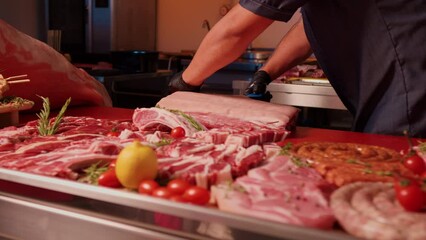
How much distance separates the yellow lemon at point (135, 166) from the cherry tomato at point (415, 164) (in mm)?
713

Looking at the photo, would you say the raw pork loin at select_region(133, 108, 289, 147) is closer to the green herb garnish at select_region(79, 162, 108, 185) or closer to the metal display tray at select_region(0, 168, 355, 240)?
the green herb garnish at select_region(79, 162, 108, 185)

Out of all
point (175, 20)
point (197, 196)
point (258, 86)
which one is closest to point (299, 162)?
point (197, 196)

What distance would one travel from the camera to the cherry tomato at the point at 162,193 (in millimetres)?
1264

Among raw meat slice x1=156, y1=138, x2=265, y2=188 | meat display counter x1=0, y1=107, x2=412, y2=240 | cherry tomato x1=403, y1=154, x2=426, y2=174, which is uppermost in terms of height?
cherry tomato x1=403, y1=154, x2=426, y2=174

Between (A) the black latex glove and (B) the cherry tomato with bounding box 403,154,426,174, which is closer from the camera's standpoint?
(B) the cherry tomato with bounding box 403,154,426,174

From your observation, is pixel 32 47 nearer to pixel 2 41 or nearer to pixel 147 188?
pixel 2 41

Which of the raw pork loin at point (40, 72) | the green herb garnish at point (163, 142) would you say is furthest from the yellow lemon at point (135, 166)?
the raw pork loin at point (40, 72)

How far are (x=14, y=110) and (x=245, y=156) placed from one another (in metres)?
1.14

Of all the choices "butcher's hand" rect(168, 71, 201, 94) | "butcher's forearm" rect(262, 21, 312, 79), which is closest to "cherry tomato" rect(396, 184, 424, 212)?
"butcher's hand" rect(168, 71, 201, 94)

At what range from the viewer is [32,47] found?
8.91 ft

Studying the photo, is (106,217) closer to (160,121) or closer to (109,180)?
(109,180)

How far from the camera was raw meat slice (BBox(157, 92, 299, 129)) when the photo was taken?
84.7 inches

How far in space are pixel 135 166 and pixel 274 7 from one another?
1161 mm

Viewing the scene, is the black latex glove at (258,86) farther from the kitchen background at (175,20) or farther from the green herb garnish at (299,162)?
the kitchen background at (175,20)
